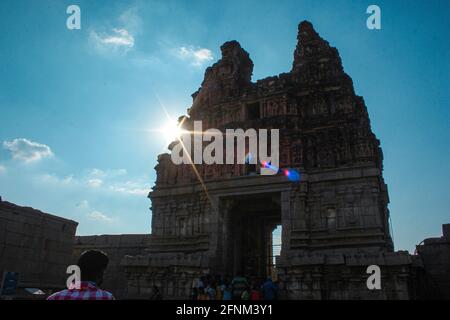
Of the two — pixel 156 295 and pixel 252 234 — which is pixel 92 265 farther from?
pixel 252 234

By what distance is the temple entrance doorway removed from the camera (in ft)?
76.4

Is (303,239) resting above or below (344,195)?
below

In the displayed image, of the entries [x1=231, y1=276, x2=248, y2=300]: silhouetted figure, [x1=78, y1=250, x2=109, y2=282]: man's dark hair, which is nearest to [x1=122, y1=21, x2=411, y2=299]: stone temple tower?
[x1=231, y1=276, x2=248, y2=300]: silhouetted figure

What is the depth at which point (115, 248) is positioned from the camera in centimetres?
3039

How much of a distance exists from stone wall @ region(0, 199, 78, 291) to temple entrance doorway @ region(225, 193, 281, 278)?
1019 centimetres

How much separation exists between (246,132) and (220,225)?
5.98 m

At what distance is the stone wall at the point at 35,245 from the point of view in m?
20.3

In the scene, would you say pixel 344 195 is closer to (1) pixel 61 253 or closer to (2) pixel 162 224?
(2) pixel 162 224

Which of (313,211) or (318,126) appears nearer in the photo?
(313,211)

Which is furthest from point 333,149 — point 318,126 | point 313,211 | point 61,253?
point 61,253

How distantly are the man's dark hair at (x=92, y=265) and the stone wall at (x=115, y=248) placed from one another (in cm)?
2384

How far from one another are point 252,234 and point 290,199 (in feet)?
21.9

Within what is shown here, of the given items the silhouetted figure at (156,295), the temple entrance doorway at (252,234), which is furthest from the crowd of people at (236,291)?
the temple entrance doorway at (252,234)

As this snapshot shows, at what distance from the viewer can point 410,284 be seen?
671 inches
